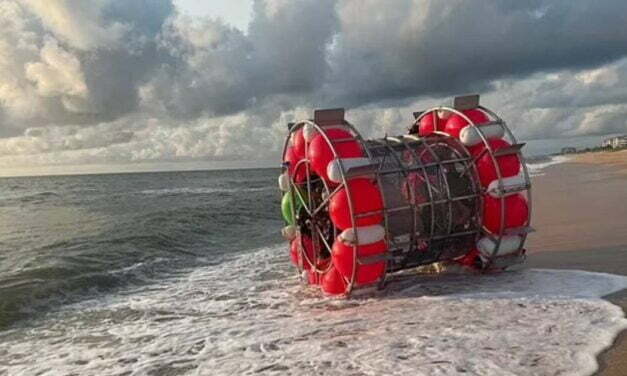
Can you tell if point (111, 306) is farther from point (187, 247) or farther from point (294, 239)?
point (187, 247)

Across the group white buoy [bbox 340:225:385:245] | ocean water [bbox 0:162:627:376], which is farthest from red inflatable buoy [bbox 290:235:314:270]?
white buoy [bbox 340:225:385:245]

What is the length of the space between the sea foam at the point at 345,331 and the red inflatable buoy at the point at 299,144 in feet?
7.26

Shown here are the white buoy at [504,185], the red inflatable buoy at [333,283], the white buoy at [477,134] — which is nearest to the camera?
the red inflatable buoy at [333,283]

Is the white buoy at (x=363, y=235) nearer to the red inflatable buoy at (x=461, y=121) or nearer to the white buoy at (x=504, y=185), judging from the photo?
the white buoy at (x=504, y=185)

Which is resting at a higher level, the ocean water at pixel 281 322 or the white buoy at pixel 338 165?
the white buoy at pixel 338 165

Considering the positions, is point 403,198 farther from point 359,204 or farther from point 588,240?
point 588,240

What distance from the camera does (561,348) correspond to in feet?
18.3

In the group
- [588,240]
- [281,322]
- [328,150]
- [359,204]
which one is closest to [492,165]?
[359,204]

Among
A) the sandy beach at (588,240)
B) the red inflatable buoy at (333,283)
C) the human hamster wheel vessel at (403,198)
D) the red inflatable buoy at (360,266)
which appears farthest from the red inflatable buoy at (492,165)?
the red inflatable buoy at (333,283)

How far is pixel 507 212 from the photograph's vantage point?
9.07 metres

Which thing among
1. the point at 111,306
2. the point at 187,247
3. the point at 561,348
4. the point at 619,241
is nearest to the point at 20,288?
the point at 111,306

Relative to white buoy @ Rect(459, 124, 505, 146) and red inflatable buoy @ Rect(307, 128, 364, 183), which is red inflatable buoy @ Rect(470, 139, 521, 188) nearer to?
white buoy @ Rect(459, 124, 505, 146)

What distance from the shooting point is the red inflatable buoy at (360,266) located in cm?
808

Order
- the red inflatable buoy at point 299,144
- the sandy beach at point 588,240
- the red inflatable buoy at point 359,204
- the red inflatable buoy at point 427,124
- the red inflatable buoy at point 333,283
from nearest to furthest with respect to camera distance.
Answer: the sandy beach at point 588,240
the red inflatable buoy at point 359,204
the red inflatable buoy at point 333,283
the red inflatable buoy at point 299,144
the red inflatable buoy at point 427,124
